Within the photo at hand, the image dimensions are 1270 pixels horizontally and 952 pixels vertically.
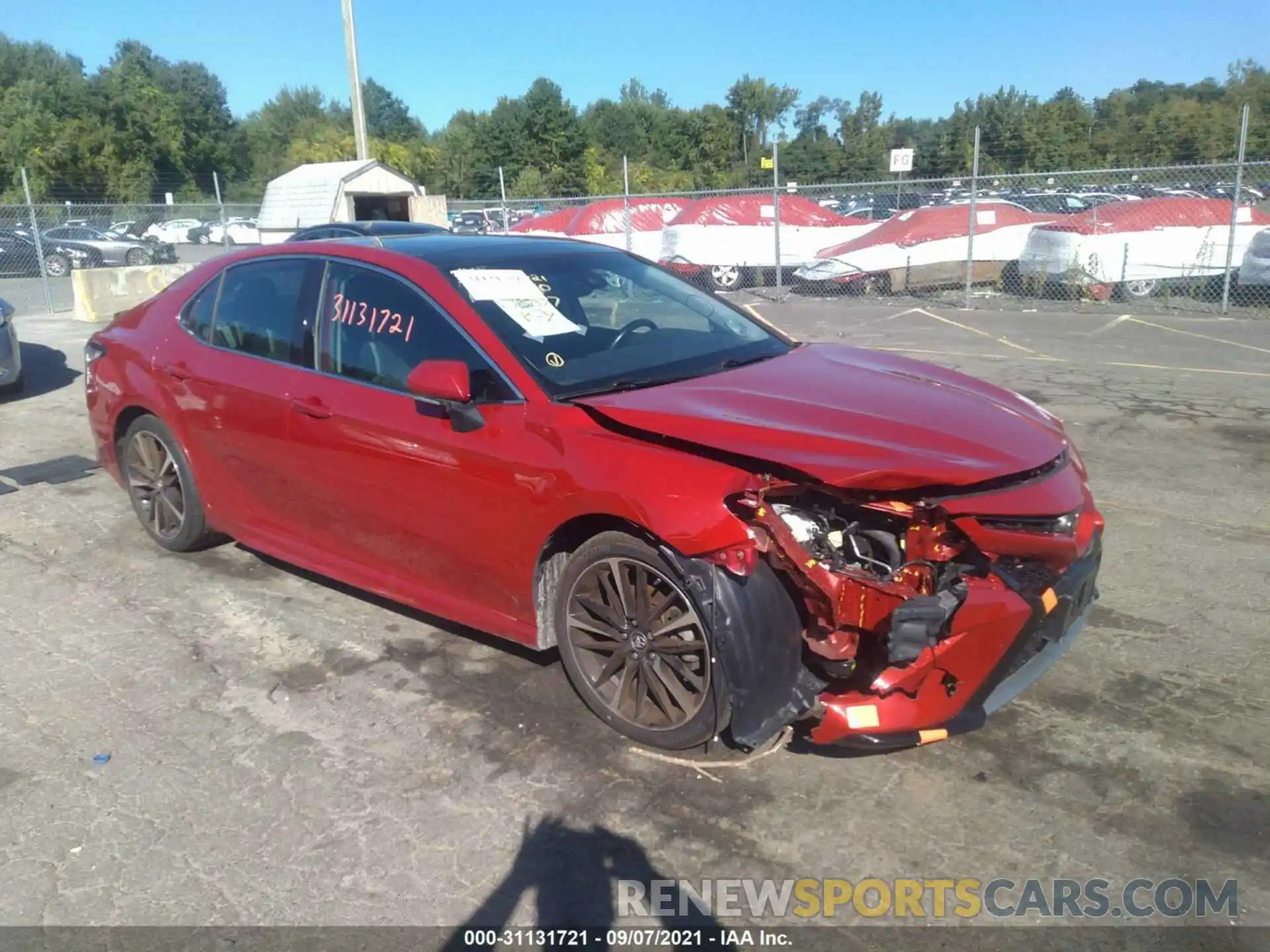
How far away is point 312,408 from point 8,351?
6.94 m

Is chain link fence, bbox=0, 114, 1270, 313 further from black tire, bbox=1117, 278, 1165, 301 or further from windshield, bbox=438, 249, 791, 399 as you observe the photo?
windshield, bbox=438, 249, 791, 399

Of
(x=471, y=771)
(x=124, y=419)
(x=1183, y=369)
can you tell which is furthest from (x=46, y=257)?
(x=471, y=771)

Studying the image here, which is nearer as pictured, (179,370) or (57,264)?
(179,370)

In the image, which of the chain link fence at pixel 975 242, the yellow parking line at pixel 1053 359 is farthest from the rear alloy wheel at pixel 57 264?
the yellow parking line at pixel 1053 359

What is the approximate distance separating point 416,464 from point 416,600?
1.90ft

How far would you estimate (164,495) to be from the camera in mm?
5094

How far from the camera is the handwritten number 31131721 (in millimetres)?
3859

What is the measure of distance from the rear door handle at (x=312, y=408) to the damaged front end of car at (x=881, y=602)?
175 cm

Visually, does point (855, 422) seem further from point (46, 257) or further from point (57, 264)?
point (57, 264)

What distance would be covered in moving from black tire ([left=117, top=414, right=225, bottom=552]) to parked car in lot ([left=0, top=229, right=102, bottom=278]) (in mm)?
21057

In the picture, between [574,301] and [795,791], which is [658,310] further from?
[795,791]

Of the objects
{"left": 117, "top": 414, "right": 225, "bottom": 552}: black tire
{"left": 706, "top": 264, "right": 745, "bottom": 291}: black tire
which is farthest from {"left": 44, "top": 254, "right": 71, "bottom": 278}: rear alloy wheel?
{"left": 117, "top": 414, "right": 225, "bottom": 552}: black tire

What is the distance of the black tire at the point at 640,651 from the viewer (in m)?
3.08

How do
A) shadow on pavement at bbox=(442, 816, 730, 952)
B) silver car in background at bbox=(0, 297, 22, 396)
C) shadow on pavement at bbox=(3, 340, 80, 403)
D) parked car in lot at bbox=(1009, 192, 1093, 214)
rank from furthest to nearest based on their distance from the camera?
parked car in lot at bbox=(1009, 192, 1093, 214), shadow on pavement at bbox=(3, 340, 80, 403), silver car in background at bbox=(0, 297, 22, 396), shadow on pavement at bbox=(442, 816, 730, 952)
